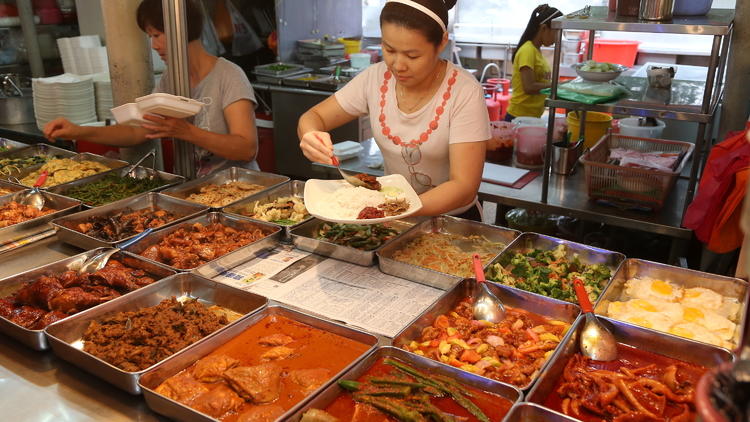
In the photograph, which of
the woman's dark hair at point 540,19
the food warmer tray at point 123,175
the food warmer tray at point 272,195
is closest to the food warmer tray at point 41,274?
the food warmer tray at point 272,195

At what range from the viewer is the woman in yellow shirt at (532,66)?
19.3 feet

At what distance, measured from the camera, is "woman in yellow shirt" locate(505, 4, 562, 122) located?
5.88 meters

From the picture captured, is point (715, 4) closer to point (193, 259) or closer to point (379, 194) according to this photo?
point (379, 194)

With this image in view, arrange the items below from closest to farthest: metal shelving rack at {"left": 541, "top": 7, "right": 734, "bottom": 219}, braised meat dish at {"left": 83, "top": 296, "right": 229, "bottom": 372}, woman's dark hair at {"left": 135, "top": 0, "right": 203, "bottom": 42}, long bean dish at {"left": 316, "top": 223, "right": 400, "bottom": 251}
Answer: braised meat dish at {"left": 83, "top": 296, "right": 229, "bottom": 372} < long bean dish at {"left": 316, "top": 223, "right": 400, "bottom": 251} < metal shelving rack at {"left": 541, "top": 7, "right": 734, "bottom": 219} < woman's dark hair at {"left": 135, "top": 0, "right": 203, "bottom": 42}

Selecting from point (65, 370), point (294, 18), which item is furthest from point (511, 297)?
point (294, 18)

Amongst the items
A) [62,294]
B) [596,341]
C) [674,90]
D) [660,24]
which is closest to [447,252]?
[596,341]

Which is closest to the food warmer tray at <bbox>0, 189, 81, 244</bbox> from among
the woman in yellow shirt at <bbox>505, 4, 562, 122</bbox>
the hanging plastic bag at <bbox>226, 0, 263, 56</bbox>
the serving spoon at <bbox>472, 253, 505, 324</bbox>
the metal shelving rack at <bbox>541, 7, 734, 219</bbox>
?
the serving spoon at <bbox>472, 253, 505, 324</bbox>

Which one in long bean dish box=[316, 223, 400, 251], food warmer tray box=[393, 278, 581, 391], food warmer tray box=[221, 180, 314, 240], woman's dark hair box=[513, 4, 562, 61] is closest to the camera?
food warmer tray box=[393, 278, 581, 391]

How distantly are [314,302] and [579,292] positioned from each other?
3.05 feet

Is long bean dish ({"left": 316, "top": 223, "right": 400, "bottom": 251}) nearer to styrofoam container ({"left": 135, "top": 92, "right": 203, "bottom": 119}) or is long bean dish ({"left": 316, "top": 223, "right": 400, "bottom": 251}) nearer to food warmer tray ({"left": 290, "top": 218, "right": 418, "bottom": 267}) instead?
food warmer tray ({"left": 290, "top": 218, "right": 418, "bottom": 267})

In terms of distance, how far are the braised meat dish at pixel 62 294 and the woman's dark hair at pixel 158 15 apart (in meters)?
1.55

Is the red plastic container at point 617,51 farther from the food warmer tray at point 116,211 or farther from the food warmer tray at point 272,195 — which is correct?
the food warmer tray at point 116,211

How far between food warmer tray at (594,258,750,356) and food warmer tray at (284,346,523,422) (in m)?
0.59

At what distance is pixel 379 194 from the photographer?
Result: 2404 mm
